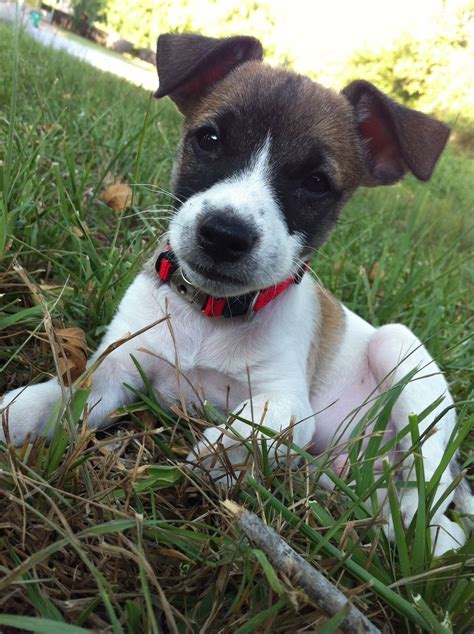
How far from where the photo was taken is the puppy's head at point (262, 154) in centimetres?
212

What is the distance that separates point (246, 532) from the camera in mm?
1245

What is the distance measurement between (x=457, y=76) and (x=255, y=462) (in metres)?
22.5

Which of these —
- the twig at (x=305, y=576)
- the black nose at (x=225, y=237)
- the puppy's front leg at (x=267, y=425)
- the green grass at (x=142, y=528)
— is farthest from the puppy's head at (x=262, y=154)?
A: the twig at (x=305, y=576)

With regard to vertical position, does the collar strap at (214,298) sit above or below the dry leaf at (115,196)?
above

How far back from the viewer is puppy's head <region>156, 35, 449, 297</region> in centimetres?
212

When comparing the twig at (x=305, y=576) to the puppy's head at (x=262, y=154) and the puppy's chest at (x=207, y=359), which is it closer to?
the puppy's head at (x=262, y=154)

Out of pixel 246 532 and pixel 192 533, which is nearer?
pixel 246 532

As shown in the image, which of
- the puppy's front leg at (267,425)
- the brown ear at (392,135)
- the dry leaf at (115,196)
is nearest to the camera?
the puppy's front leg at (267,425)

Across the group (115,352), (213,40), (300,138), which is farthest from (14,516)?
(213,40)

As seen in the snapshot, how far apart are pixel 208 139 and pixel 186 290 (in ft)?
2.17

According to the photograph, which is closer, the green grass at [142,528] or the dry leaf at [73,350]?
the green grass at [142,528]

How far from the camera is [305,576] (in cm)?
117

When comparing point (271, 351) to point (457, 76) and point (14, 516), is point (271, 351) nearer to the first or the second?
point (14, 516)

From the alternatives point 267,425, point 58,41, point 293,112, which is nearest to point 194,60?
point 293,112
